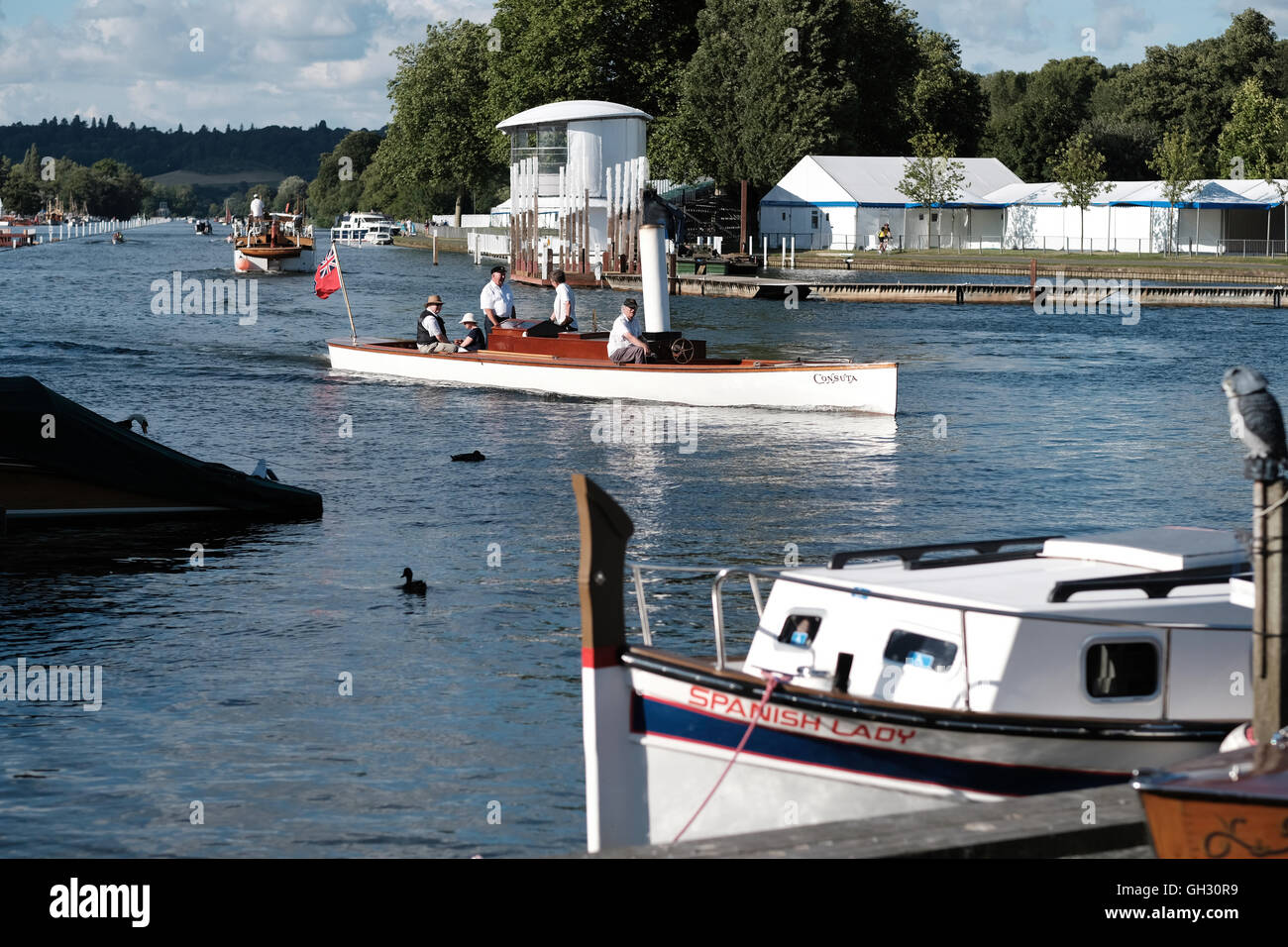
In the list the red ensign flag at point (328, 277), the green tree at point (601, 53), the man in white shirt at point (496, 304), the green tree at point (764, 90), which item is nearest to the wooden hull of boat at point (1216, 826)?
the man in white shirt at point (496, 304)

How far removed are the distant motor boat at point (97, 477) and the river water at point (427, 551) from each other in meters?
0.66

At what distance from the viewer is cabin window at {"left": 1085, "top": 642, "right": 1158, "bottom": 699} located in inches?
407

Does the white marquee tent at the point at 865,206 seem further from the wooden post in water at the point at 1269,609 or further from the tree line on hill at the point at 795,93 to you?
the wooden post in water at the point at 1269,609

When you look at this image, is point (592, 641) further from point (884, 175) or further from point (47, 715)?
point (884, 175)

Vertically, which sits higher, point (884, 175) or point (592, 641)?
point (884, 175)

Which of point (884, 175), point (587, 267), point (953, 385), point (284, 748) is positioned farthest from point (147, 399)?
point (884, 175)

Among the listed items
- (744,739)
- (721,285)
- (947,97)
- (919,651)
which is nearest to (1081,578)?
(919,651)

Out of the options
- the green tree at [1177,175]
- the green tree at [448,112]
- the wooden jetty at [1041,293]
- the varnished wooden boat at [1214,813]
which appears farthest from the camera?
the green tree at [448,112]

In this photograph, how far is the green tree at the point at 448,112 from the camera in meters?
147

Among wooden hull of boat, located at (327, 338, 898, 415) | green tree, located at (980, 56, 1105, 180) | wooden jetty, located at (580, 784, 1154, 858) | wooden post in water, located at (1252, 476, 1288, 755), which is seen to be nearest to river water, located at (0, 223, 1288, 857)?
wooden hull of boat, located at (327, 338, 898, 415)

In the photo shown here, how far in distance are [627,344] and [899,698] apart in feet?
83.2

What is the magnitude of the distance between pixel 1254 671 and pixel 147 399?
34.4 m

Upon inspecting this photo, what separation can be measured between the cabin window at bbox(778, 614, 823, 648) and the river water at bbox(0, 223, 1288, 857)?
2.12 m
